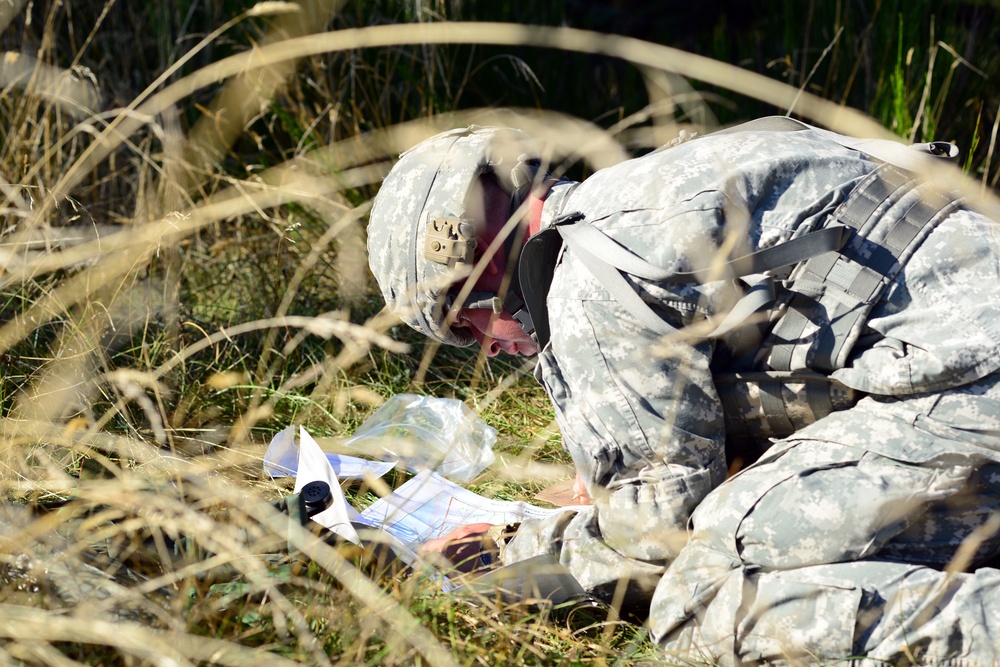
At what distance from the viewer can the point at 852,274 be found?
190cm

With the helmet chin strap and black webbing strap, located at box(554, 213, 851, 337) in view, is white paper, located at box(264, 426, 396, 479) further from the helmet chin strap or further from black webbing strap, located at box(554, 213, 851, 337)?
black webbing strap, located at box(554, 213, 851, 337)

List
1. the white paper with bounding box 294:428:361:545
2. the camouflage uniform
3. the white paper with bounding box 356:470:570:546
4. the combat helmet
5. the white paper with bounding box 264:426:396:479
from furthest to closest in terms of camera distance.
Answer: the white paper with bounding box 264:426:396:479 → the white paper with bounding box 356:470:570:546 → the combat helmet → the white paper with bounding box 294:428:361:545 → the camouflage uniform

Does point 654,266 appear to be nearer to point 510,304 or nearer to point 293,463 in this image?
point 510,304

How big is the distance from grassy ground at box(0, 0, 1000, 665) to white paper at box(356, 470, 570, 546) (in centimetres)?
17

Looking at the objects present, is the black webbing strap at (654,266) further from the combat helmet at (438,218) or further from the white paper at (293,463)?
the white paper at (293,463)

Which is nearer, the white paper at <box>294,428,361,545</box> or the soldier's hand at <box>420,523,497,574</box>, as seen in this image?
the white paper at <box>294,428,361,545</box>

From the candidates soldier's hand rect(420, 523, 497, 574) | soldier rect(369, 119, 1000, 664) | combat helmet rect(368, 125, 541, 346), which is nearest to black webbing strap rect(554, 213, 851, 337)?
soldier rect(369, 119, 1000, 664)

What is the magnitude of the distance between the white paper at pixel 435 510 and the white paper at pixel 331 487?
0.59 feet

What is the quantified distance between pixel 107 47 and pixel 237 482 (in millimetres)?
2811

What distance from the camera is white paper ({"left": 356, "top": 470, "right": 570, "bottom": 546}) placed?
2.54 m

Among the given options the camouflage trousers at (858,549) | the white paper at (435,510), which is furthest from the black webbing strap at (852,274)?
the white paper at (435,510)

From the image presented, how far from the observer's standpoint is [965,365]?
1.80 meters

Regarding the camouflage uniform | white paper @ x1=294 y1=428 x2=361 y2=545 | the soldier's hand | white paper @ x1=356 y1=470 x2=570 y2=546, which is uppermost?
the camouflage uniform

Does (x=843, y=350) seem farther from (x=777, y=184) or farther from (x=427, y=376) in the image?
(x=427, y=376)
